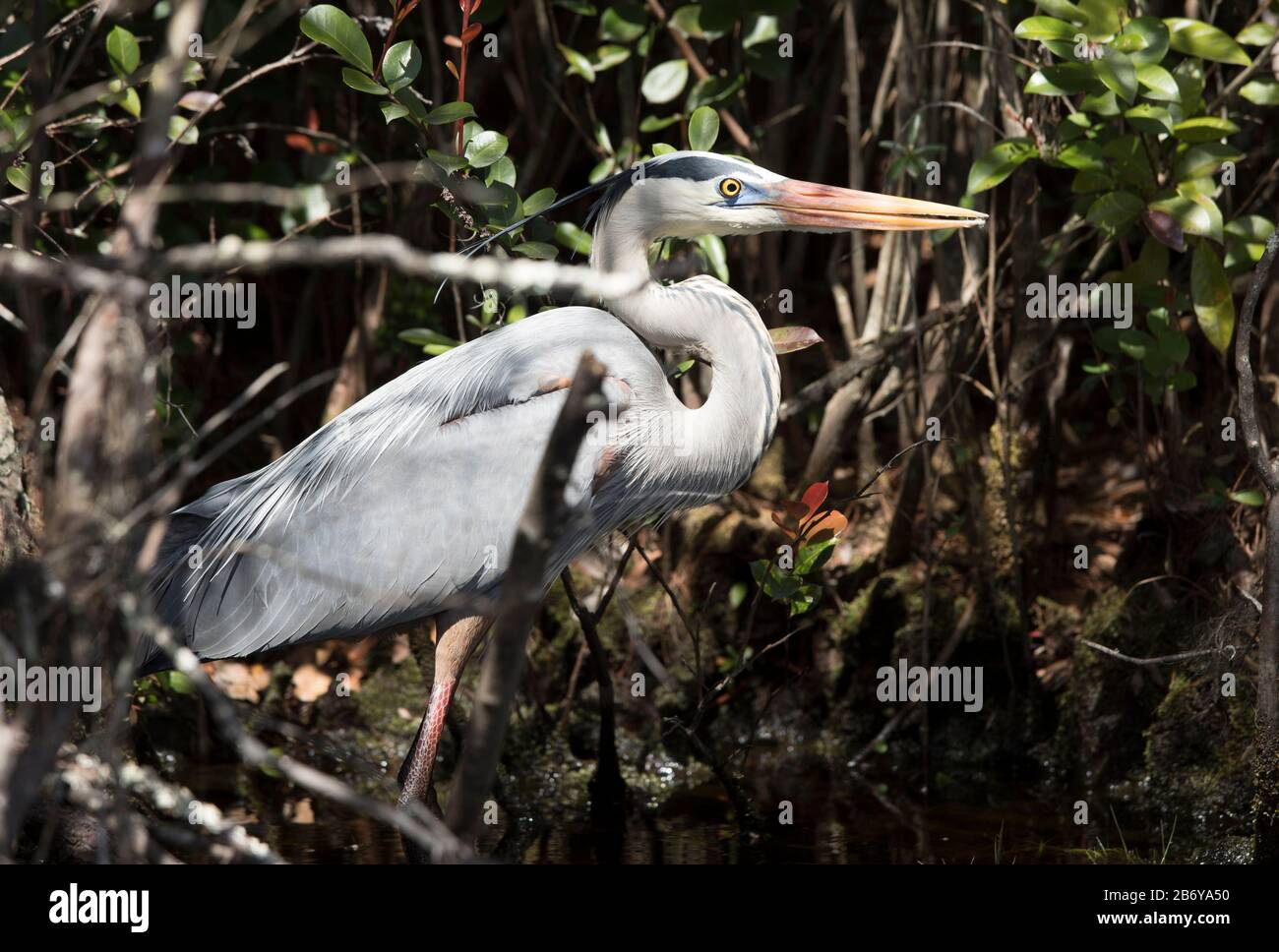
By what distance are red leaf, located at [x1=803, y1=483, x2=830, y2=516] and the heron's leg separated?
0.88m

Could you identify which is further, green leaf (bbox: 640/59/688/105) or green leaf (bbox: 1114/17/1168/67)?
green leaf (bbox: 640/59/688/105)

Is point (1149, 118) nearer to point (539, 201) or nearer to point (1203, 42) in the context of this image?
point (1203, 42)

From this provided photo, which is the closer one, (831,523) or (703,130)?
(831,523)

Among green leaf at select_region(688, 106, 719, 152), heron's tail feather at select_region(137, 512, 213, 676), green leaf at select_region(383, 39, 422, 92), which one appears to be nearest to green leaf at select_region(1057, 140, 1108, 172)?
green leaf at select_region(688, 106, 719, 152)

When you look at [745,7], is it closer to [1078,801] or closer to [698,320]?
[698,320]

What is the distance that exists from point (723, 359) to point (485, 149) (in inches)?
Answer: 31.1

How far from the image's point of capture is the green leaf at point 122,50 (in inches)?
144

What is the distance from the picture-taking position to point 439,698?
3.54 meters

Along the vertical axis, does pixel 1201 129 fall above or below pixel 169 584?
above

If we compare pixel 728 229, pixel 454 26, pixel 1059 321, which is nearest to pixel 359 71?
pixel 728 229

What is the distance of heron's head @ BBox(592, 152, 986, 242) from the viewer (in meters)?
3.63

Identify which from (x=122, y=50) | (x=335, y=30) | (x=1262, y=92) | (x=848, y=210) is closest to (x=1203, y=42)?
(x=1262, y=92)

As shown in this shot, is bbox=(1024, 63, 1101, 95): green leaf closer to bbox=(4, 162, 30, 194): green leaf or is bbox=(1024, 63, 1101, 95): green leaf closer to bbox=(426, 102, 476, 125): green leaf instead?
bbox=(426, 102, 476, 125): green leaf

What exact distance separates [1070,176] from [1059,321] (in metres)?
0.90
